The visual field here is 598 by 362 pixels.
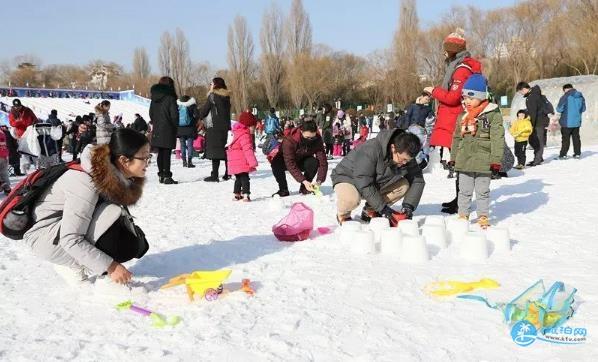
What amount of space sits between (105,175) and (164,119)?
17.4ft

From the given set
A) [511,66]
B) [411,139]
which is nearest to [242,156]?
[411,139]

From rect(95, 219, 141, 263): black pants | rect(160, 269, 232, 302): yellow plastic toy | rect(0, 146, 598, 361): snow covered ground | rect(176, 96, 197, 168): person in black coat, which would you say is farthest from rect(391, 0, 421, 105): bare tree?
rect(160, 269, 232, 302): yellow plastic toy

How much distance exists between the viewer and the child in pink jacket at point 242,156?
19.8 ft

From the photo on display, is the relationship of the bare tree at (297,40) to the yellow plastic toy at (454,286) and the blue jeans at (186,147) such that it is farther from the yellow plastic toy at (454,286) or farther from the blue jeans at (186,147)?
the yellow plastic toy at (454,286)

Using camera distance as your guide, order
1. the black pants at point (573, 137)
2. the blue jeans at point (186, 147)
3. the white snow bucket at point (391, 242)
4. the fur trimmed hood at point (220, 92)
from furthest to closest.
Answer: the blue jeans at point (186, 147)
the black pants at point (573, 137)
the fur trimmed hood at point (220, 92)
the white snow bucket at point (391, 242)

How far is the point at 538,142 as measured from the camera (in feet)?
30.4

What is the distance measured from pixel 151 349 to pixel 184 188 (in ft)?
17.4

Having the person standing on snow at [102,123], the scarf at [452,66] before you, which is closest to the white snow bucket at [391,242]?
the scarf at [452,66]

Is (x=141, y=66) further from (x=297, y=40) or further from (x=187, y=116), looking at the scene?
(x=187, y=116)

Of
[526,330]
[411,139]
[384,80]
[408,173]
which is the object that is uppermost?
[384,80]

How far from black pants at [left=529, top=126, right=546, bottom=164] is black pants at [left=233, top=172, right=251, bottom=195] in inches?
230

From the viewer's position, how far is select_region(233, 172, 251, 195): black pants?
20.2 feet

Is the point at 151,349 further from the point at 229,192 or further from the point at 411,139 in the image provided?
the point at 229,192

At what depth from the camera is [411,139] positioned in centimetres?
405
